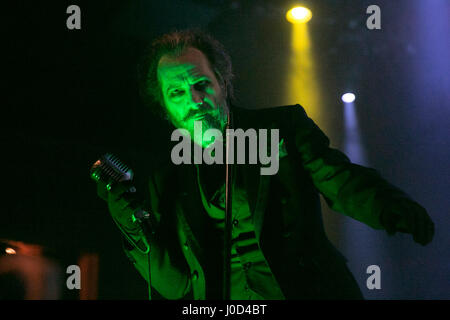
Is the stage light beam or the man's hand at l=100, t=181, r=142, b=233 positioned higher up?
the stage light beam

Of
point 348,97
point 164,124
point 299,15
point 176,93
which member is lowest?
point 176,93

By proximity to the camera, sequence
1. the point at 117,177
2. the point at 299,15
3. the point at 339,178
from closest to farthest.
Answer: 1. the point at 117,177
2. the point at 339,178
3. the point at 299,15

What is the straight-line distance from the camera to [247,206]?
1.71m

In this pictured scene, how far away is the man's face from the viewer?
1863 millimetres

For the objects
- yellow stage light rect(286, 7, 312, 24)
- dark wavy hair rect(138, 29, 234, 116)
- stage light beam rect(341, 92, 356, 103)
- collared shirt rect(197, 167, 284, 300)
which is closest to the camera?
collared shirt rect(197, 167, 284, 300)

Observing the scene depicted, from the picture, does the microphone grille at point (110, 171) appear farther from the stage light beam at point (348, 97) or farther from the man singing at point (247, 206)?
the stage light beam at point (348, 97)

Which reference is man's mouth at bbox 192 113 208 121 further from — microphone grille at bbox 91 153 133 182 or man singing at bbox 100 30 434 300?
microphone grille at bbox 91 153 133 182

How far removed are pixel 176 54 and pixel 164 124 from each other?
3.92 ft

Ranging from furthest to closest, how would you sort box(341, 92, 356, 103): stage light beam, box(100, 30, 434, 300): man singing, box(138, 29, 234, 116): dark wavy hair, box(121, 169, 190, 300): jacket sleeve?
1. box(341, 92, 356, 103): stage light beam
2. box(138, 29, 234, 116): dark wavy hair
3. box(121, 169, 190, 300): jacket sleeve
4. box(100, 30, 434, 300): man singing

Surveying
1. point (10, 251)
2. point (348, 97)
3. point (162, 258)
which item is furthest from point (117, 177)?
point (348, 97)

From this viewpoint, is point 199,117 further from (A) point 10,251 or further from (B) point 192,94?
(A) point 10,251

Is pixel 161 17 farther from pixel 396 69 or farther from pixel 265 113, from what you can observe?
pixel 396 69

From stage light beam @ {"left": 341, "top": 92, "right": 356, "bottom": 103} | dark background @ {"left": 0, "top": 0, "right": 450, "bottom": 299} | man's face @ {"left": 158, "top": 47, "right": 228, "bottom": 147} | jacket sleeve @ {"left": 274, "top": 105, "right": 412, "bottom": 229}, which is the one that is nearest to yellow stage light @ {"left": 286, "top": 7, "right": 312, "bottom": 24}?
dark background @ {"left": 0, "top": 0, "right": 450, "bottom": 299}

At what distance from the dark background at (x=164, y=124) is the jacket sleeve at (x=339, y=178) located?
4.91 feet
